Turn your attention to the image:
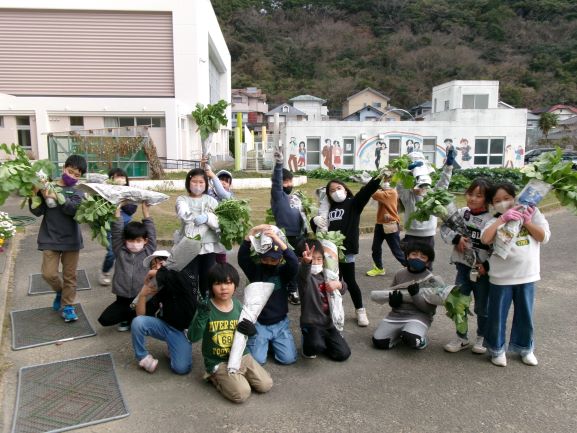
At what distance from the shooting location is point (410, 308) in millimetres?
4926

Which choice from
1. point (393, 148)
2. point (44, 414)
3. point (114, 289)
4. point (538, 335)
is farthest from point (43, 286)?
point (393, 148)

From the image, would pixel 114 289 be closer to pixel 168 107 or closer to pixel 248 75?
pixel 168 107

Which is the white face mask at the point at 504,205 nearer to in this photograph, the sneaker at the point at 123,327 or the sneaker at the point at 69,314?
the sneaker at the point at 123,327

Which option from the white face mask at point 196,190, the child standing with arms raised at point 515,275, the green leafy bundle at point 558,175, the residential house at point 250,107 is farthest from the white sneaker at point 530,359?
the residential house at point 250,107

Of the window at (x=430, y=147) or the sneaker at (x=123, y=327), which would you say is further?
the window at (x=430, y=147)

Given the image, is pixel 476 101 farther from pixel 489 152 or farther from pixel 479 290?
pixel 479 290

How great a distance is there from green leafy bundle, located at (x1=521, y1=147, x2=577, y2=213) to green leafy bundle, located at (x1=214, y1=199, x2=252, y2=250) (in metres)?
2.96

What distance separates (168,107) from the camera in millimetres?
25609

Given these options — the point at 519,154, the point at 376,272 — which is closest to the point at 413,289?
the point at 376,272

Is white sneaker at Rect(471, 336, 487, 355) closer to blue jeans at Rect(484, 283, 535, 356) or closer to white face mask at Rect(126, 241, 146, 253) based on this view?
blue jeans at Rect(484, 283, 535, 356)

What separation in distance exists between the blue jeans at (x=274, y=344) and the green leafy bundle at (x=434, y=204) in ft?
6.53

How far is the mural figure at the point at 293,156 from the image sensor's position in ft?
85.1

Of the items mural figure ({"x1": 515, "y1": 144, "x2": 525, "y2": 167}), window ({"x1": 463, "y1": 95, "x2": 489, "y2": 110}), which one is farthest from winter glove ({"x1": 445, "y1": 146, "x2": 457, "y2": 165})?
window ({"x1": 463, "y1": 95, "x2": 489, "y2": 110})

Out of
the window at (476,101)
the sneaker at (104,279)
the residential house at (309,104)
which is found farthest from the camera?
the residential house at (309,104)
